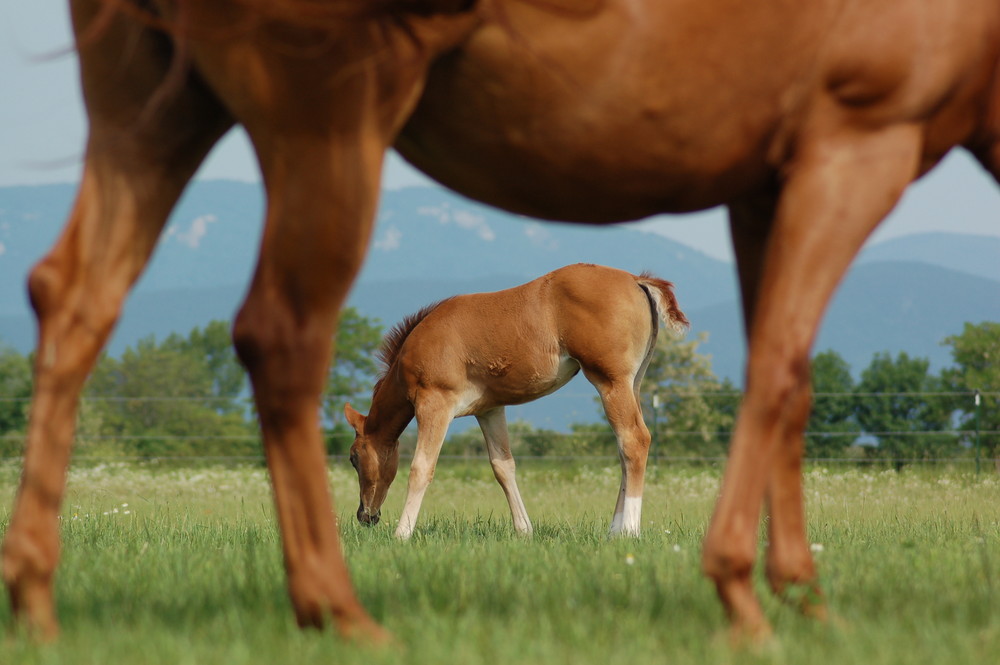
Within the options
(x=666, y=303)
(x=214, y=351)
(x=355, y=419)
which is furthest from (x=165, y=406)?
(x=666, y=303)

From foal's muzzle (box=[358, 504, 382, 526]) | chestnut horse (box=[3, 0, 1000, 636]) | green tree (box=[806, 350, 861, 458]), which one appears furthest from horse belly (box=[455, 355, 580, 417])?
green tree (box=[806, 350, 861, 458])

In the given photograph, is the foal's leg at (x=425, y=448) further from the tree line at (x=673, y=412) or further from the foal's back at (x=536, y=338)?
the tree line at (x=673, y=412)

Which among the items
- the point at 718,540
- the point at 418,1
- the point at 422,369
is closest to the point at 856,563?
the point at 718,540

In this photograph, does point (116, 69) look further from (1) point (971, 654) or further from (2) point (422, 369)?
(2) point (422, 369)

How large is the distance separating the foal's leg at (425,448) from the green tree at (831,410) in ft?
41.6

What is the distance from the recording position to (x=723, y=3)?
8.37 feet

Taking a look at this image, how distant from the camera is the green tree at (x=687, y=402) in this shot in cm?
2455

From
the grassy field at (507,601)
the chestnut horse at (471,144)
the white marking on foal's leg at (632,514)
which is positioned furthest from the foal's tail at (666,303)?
the chestnut horse at (471,144)

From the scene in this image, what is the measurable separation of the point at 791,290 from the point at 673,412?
79.8 feet

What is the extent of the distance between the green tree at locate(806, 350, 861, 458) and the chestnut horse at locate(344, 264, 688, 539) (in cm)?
1201

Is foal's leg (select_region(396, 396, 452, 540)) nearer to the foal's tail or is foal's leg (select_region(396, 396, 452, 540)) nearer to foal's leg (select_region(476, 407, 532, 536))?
foal's leg (select_region(476, 407, 532, 536))

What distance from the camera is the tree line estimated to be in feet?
75.1

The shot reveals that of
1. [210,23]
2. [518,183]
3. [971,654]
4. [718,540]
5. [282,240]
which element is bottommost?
[971,654]

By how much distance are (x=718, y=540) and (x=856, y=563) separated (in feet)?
7.33
